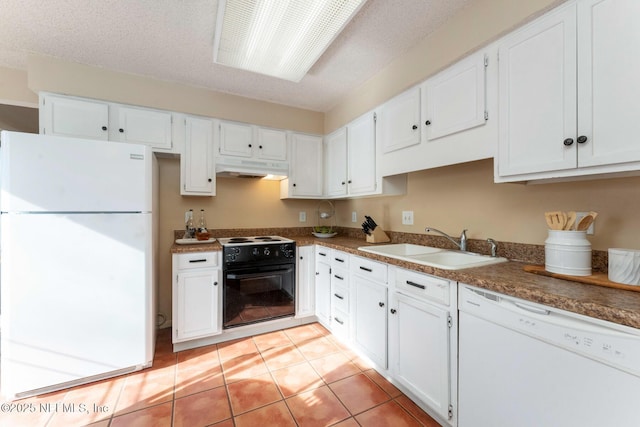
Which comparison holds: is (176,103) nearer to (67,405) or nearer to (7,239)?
(7,239)

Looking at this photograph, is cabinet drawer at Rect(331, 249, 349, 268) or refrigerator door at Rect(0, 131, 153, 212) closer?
refrigerator door at Rect(0, 131, 153, 212)

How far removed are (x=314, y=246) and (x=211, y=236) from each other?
3.62ft

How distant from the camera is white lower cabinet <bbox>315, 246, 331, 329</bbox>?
2.51 metres

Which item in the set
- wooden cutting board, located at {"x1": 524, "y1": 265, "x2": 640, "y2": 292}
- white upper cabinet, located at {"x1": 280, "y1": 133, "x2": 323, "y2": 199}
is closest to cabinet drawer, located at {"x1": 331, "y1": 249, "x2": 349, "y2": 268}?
white upper cabinet, located at {"x1": 280, "y1": 133, "x2": 323, "y2": 199}

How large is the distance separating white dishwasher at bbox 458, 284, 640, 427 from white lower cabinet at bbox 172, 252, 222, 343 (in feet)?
6.22

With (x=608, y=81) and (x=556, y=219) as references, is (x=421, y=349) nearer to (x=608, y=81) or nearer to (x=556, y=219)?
(x=556, y=219)

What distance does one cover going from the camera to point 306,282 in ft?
8.83

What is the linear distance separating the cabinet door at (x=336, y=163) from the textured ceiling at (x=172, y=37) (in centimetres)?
54

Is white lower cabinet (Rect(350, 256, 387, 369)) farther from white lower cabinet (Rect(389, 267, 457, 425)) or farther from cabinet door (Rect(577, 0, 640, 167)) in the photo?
cabinet door (Rect(577, 0, 640, 167))

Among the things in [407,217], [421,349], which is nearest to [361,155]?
[407,217]

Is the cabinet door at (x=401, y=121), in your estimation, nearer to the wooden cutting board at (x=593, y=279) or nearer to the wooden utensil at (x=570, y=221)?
the wooden utensil at (x=570, y=221)

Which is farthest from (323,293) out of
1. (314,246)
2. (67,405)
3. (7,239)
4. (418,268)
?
(7,239)

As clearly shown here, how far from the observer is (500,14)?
1409 mm

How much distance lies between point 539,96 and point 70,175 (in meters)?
2.72
